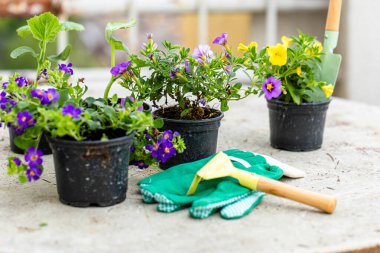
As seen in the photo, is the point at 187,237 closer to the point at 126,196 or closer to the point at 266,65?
the point at 126,196

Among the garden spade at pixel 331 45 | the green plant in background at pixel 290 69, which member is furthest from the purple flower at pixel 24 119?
the garden spade at pixel 331 45

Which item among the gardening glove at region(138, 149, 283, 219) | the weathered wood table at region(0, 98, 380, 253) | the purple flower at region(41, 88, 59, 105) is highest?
the purple flower at region(41, 88, 59, 105)

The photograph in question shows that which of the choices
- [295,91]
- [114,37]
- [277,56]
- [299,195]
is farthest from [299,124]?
[114,37]

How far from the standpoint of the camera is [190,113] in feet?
4.41

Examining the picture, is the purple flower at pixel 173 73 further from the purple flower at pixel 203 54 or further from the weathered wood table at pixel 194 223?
the weathered wood table at pixel 194 223

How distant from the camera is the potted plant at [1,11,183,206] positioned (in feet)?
3.44

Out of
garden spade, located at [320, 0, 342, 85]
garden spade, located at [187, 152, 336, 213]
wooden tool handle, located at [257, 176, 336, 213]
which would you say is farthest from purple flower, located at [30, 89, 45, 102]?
garden spade, located at [320, 0, 342, 85]

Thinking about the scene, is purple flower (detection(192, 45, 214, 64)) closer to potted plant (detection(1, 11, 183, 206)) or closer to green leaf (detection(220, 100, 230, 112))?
green leaf (detection(220, 100, 230, 112))

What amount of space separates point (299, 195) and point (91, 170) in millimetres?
392

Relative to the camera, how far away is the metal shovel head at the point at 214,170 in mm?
1136

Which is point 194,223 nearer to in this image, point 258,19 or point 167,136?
point 167,136

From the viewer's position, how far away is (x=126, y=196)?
1166 mm

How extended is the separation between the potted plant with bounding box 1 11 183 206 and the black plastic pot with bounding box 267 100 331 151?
19.3 inches

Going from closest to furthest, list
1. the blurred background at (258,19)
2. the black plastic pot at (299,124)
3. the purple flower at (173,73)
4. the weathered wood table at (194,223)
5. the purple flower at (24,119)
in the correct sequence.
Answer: the weathered wood table at (194,223) → the purple flower at (24,119) → the purple flower at (173,73) → the black plastic pot at (299,124) → the blurred background at (258,19)
